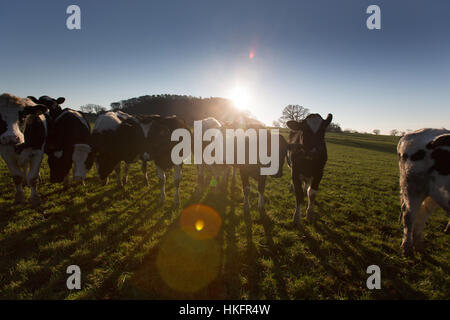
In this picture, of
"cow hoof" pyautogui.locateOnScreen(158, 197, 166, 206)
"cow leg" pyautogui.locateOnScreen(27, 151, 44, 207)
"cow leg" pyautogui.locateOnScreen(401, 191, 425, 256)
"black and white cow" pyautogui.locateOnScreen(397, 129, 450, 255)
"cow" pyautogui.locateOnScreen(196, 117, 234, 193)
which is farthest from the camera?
"cow" pyautogui.locateOnScreen(196, 117, 234, 193)

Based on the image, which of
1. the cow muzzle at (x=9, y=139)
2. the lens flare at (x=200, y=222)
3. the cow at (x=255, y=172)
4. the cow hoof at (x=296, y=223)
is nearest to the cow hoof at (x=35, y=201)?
the cow muzzle at (x=9, y=139)

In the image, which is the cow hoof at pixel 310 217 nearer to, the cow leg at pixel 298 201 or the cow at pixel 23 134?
the cow leg at pixel 298 201

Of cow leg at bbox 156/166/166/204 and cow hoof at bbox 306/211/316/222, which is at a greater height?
cow leg at bbox 156/166/166/204

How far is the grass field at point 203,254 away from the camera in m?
3.45

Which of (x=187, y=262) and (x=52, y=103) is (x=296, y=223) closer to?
(x=187, y=262)

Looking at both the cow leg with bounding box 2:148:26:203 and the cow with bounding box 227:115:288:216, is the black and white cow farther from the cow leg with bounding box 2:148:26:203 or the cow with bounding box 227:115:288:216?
the cow leg with bounding box 2:148:26:203

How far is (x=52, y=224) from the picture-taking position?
17.0 feet

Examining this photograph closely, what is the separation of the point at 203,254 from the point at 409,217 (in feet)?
15.5

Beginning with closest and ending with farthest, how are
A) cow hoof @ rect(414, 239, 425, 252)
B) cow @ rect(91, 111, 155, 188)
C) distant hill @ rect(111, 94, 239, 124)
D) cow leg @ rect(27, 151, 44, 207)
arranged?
1. cow hoof @ rect(414, 239, 425, 252)
2. cow leg @ rect(27, 151, 44, 207)
3. cow @ rect(91, 111, 155, 188)
4. distant hill @ rect(111, 94, 239, 124)

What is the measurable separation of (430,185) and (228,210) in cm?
501

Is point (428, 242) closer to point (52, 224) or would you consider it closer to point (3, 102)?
point (52, 224)

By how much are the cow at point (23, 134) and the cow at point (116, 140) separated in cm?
146

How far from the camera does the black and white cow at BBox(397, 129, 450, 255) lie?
3.89 meters

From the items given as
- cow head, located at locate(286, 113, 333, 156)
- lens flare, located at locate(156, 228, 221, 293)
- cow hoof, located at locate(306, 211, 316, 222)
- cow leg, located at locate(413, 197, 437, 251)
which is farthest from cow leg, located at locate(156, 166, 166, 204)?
cow leg, located at locate(413, 197, 437, 251)
